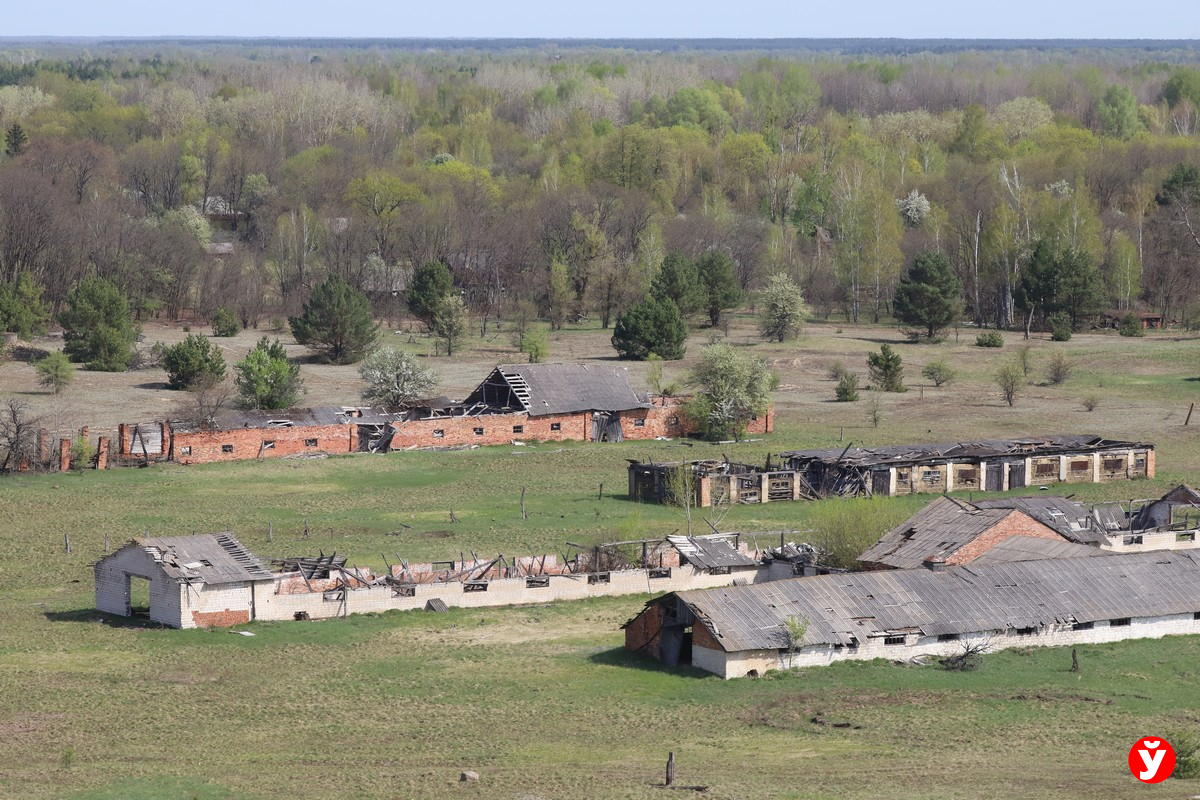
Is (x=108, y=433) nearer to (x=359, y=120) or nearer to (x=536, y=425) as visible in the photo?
(x=536, y=425)

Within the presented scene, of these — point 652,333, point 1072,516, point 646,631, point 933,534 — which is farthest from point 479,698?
point 652,333

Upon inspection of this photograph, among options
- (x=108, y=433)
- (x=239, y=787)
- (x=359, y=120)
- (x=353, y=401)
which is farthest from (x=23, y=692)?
(x=359, y=120)

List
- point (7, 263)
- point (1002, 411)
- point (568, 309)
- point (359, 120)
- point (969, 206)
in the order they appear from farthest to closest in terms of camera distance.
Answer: point (359, 120) → point (969, 206) → point (568, 309) → point (7, 263) → point (1002, 411)

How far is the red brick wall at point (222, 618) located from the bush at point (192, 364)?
110ft

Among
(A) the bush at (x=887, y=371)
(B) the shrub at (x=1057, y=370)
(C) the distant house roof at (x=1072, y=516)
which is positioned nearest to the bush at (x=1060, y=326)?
(B) the shrub at (x=1057, y=370)

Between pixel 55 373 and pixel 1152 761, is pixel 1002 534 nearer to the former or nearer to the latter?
pixel 1152 761

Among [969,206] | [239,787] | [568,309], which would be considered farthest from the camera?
[969,206]

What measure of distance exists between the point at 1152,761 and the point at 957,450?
3079 centimetres

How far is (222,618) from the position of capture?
38.4 metres

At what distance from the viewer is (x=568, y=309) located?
99.6 meters

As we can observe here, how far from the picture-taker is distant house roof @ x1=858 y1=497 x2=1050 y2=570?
40.6m

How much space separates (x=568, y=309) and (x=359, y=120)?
258 ft

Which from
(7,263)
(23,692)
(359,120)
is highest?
(359,120)

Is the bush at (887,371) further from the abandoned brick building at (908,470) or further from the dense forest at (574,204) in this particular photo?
the dense forest at (574,204)
